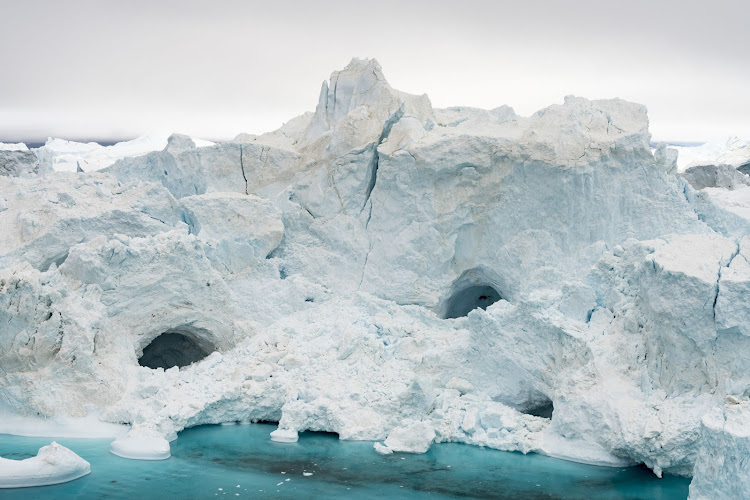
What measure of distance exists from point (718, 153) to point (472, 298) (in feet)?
59.4

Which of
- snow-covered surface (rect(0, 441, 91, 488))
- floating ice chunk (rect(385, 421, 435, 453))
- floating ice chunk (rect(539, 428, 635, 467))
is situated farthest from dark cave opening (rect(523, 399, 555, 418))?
snow-covered surface (rect(0, 441, 91, 488))

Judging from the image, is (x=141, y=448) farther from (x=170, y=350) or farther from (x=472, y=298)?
(x=472, y=298)

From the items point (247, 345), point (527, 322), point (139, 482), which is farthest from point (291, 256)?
point (139, 482)

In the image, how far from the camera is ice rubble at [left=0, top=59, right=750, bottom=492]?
8914 mm

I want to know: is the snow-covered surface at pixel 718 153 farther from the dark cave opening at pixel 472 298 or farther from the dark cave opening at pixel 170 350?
the dark cave opening at pixel 170 350

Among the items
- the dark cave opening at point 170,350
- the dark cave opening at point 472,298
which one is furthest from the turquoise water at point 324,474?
the dark cave opening at point 472,298

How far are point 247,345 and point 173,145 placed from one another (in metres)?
4.56

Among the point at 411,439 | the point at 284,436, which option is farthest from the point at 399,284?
the point at 284,436

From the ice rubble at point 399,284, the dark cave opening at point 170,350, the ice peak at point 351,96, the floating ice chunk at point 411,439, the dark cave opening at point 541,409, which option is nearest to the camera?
the ice rubble at point 399,284

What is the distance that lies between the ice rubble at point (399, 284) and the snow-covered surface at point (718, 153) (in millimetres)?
14044

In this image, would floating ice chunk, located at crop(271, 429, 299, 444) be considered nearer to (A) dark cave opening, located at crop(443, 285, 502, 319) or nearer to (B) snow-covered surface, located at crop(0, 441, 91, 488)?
(B) snow-covered surface, located at crop(0, 441, 91, 488)

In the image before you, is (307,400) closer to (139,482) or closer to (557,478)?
(139,482)

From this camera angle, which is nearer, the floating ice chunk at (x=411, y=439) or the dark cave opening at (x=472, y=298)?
the floating ice chunk at (x=411, y=439)

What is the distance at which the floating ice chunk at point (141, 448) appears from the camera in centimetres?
856
